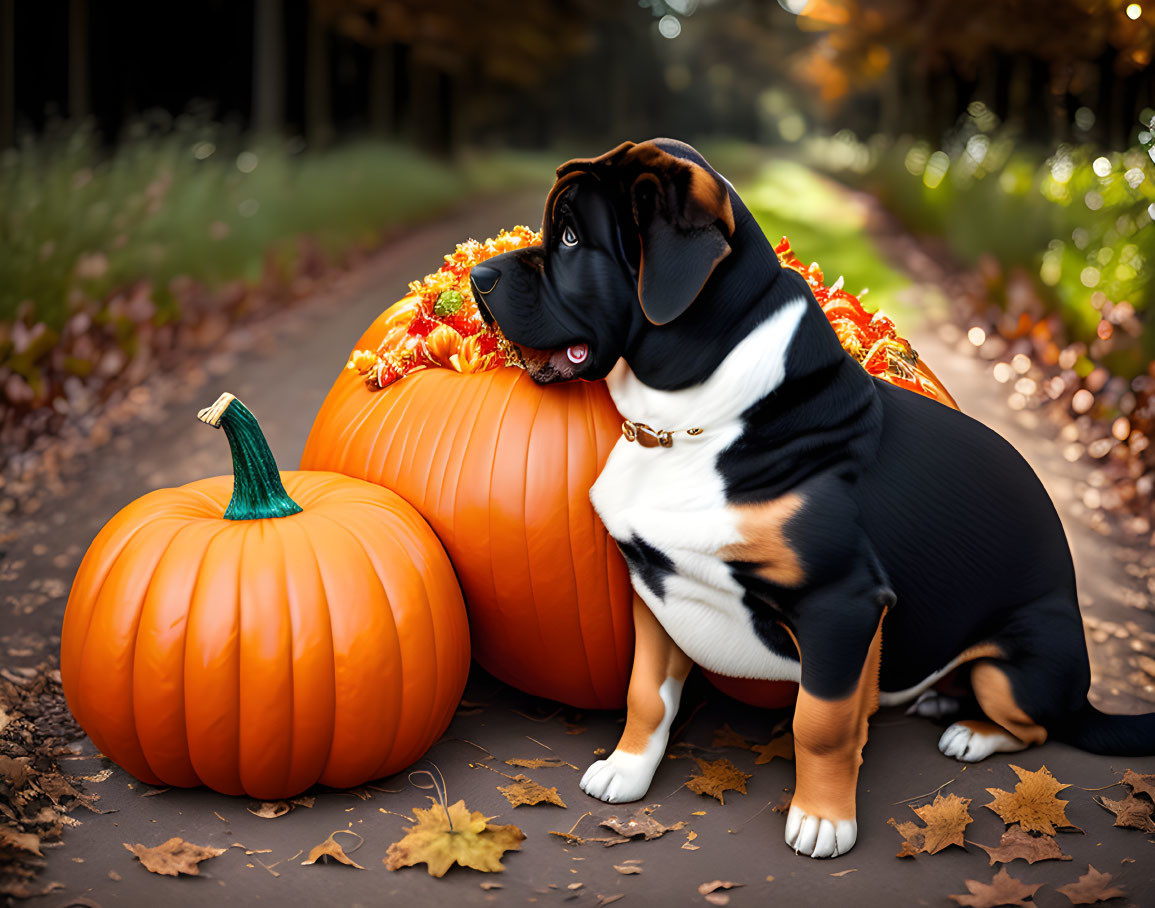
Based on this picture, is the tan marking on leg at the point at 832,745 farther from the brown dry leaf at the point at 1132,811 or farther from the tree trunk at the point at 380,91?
the tree trunk at the point at 380,91

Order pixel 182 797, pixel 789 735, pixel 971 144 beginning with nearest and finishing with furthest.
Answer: pixel 182 797
pixel 789 735
pixel 971 144

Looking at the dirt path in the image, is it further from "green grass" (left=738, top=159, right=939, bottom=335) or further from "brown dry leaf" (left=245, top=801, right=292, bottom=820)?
"green grass" (left=738, top=159, right=939, bottom=335)

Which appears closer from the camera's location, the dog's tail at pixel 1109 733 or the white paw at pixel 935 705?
the dog's tail at pixel 1109 733

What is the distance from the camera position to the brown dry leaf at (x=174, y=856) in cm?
237

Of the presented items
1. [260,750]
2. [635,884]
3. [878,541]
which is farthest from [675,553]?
[260,750]

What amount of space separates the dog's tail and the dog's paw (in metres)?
1.32

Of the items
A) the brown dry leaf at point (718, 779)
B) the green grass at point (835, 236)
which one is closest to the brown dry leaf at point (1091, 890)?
the brown dry leaf at point (718, 779)

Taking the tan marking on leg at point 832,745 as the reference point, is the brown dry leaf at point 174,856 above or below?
below

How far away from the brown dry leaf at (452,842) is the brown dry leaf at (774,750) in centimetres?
85

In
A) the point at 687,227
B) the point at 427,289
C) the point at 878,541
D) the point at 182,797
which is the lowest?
the point at 182,797

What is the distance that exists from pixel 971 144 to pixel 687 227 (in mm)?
11083

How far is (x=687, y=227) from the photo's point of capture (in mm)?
2385

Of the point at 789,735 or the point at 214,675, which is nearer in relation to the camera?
the point at 214,675

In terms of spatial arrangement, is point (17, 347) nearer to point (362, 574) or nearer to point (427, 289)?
point (427, 289)
